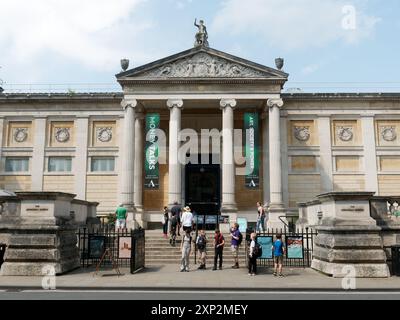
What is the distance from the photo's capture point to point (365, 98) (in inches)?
1319

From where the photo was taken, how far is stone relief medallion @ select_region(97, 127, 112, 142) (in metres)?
34.2

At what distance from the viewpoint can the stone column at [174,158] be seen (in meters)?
28.9

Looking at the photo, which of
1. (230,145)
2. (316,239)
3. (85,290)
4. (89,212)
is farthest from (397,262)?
(230,145)

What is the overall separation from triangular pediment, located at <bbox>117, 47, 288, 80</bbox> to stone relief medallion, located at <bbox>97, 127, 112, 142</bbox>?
19.1ft

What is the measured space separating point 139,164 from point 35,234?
57.2 feet

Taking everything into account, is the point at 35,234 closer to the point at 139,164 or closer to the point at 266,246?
the point at 266,246

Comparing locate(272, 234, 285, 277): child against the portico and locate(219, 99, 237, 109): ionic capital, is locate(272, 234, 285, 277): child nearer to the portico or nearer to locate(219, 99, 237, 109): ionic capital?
the portico

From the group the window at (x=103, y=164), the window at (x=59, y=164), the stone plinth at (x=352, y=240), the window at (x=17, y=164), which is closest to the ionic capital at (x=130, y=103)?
the window at (x=103, y=164)

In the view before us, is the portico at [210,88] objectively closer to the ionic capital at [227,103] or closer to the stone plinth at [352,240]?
the ionic capital at [227,103]

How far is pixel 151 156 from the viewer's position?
29906 millimetres

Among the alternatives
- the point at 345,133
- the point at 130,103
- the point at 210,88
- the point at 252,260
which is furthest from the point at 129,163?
the point at 345,133

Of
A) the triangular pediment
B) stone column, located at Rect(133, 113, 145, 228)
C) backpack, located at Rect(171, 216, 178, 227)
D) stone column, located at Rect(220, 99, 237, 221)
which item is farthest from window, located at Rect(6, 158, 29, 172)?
backpack, located at Rect(171, 216, 178, 227)

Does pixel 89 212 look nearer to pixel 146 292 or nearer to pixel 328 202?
pixel 146 292

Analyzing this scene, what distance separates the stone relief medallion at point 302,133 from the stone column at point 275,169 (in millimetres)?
4215
